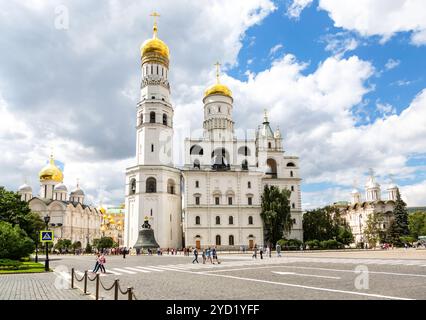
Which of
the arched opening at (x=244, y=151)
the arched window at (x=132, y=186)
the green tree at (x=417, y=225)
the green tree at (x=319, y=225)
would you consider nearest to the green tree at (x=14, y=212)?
the arched window at (x=132, y=186)

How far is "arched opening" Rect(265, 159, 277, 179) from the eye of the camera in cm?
6425

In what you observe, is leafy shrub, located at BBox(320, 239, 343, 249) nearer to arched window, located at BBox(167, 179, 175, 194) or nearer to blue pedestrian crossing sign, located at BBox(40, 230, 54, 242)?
arched window, located at BBox(167, 179, 175, 194)

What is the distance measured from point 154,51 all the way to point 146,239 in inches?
1153

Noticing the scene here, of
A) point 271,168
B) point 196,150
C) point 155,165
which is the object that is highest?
point 196,150

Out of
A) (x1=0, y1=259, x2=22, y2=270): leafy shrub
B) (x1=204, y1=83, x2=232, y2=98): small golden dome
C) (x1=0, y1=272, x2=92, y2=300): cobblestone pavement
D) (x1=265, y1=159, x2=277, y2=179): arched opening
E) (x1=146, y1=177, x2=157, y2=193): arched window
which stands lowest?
(x1=0, y1=272, x2=92, y2=300): cobblestone pavement

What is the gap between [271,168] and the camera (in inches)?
2574

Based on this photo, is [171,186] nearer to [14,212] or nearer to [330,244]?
[14,212]

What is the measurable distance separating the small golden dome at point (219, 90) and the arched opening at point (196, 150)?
10.7 meters

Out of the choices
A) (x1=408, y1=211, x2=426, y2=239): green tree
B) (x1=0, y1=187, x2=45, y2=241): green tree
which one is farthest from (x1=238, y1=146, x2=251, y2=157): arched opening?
(x1=408, y1=211, x2=426, y2=239): green tree

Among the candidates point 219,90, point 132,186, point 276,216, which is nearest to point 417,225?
point 276,216

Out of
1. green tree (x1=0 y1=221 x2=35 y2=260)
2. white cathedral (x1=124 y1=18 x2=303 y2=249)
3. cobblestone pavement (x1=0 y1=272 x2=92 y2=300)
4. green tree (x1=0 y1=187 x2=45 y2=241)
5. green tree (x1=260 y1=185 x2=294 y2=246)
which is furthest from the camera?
green tree (x1=260 y1=185 x2=294 y2=246)

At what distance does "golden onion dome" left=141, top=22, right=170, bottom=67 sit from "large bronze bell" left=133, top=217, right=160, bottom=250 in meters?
25.6

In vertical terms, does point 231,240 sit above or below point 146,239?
below
